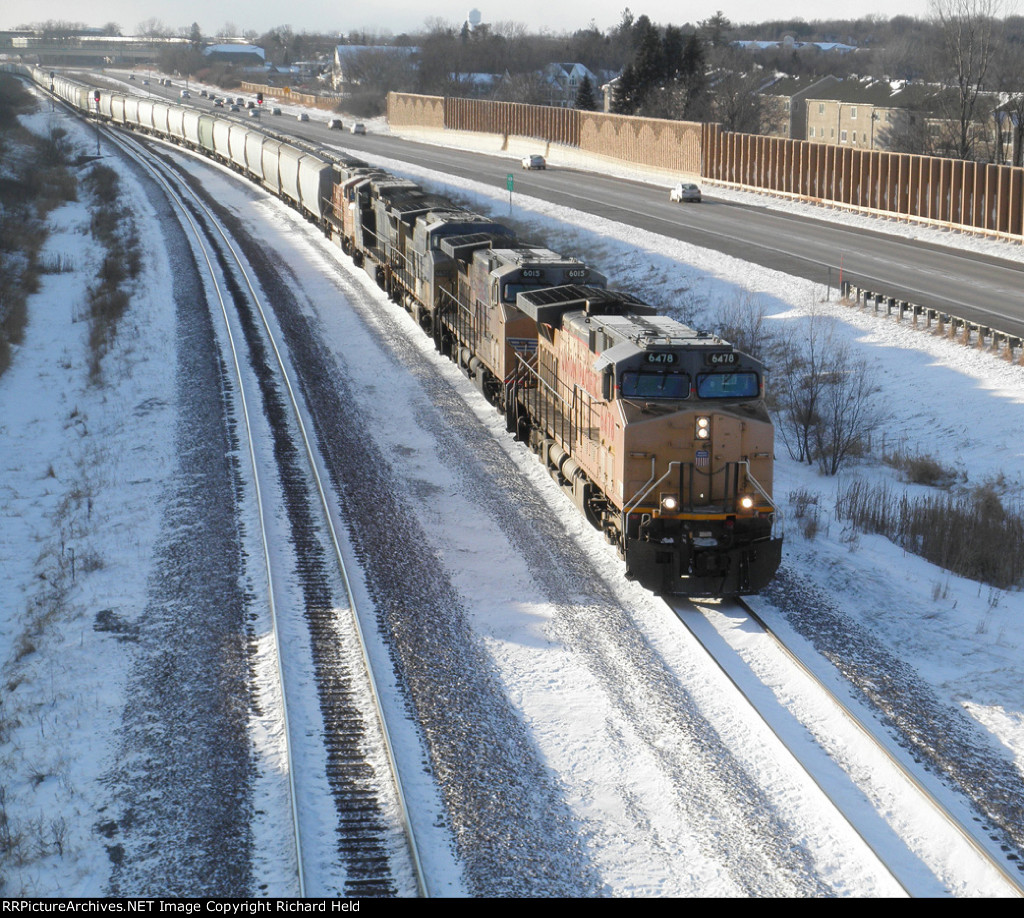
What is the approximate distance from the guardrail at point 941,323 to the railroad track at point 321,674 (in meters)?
17.4

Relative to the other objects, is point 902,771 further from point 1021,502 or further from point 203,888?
point 1021,502

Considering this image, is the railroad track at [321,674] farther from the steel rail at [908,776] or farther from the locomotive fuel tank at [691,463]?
the steel rail at [908,776]

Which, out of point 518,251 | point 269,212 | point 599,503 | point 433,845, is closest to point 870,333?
point 518,251

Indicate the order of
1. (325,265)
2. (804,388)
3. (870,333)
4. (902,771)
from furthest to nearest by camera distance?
(325,265) → (870,333) → (804,388) → (902,771)

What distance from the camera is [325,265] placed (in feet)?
143

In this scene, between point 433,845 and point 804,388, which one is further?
point 804,388

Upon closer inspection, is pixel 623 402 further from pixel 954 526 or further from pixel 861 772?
pixel 954 526

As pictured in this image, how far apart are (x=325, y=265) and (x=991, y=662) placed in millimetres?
33550

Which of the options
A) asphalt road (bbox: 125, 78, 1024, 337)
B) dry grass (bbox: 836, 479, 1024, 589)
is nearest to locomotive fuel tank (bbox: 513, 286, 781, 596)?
dry grass (bbox: 836, 479, 1024, 589)

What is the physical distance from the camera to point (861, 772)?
11578 mm

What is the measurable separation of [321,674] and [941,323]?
23452 millimetres

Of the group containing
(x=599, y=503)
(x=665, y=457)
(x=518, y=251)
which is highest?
(x=518, y=251)

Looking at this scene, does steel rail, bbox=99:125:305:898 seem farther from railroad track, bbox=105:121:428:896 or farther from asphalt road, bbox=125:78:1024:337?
asphalt road, bbox=125:78:1024:337

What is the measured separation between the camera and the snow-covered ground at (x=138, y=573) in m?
11.5
